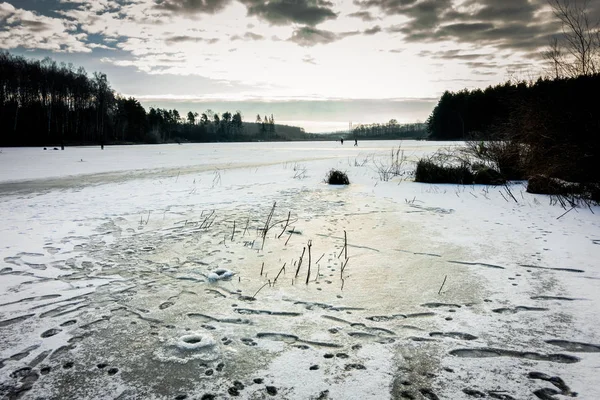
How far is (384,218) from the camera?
616 centimetres

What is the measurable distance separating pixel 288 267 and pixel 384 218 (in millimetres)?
2960

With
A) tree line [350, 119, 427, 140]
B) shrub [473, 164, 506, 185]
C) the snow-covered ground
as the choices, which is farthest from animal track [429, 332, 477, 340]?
tree line [350, 119, 427, 140]

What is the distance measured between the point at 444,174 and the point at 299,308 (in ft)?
32.5

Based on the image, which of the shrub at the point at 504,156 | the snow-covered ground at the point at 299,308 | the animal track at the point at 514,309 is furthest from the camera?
the shrub at the point at 504,156

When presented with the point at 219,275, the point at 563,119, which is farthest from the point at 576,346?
the point at 563,119

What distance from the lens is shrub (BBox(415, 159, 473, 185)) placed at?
36.2 ft

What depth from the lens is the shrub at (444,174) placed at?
36.2 feet

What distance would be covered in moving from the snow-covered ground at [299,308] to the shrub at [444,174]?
16.6 feet

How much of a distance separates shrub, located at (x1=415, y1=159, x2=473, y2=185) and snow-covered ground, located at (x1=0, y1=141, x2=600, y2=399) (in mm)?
5061

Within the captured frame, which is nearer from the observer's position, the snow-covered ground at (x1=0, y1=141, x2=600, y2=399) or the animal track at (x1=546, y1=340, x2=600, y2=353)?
the snow-covered ground at (x1=0, y1=141, x2=600, y2=399)

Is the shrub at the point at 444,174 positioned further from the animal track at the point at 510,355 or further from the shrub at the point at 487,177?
the animal track at the point at 510,355

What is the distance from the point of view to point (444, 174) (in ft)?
36.8

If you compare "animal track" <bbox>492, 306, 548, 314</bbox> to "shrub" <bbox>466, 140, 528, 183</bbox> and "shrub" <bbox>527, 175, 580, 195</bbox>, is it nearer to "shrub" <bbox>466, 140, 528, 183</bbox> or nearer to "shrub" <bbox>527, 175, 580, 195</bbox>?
"shrub" <bbox>527, 175, 580, 195</bbox>

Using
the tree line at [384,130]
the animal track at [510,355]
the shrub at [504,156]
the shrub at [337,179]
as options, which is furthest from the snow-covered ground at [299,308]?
the tree line at [384,130]
